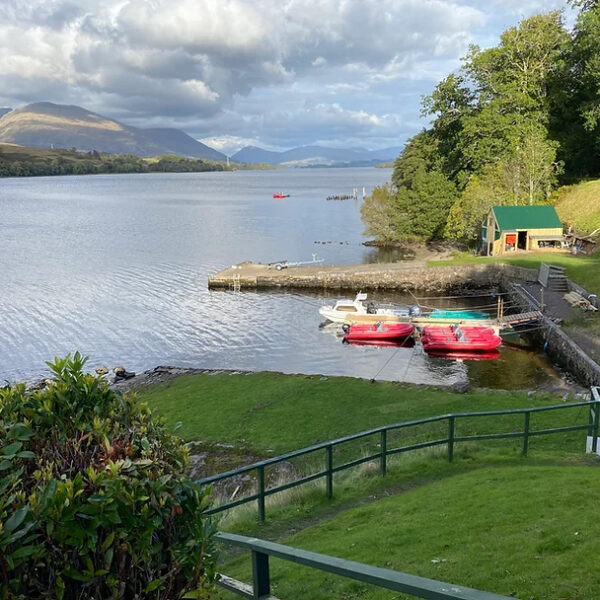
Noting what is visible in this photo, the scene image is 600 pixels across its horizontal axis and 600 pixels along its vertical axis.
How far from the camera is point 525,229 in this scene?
164 ft

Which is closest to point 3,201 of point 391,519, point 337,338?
point 337,338

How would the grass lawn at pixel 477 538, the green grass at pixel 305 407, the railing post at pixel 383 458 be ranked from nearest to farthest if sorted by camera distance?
the grass lawn at pixel 477 538
the railing post at pixel 383 458
the green grass at pixel 305 407

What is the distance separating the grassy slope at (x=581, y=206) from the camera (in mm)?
51406

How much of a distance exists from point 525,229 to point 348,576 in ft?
165

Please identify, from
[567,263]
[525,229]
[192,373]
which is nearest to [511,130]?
[525,229]

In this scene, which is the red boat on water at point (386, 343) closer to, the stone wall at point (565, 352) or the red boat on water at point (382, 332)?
Answer: the red boat on water at point (382, 332)

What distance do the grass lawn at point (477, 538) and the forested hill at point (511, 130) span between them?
50380 millimetres

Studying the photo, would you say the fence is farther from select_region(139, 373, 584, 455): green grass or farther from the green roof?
the green roof

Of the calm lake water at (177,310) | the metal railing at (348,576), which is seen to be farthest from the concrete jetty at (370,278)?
the metal railing at (348,576)

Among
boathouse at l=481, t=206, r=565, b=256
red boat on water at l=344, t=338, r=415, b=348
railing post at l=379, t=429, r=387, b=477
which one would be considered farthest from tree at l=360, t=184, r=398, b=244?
railing post at l=379, t=429, r=387, b=477

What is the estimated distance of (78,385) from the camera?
436 cm

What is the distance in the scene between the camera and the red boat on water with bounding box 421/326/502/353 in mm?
34219

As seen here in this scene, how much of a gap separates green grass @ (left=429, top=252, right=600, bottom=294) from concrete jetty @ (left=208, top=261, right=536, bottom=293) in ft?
3.87

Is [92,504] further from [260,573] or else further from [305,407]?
[305,407]
